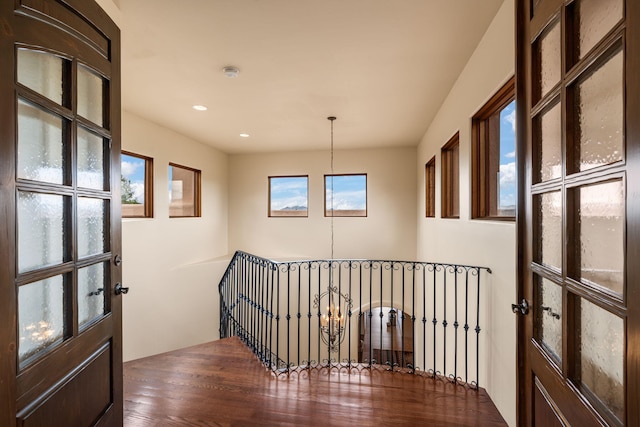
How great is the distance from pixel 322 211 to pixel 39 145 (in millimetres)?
5334

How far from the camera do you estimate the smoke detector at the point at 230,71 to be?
2658mm

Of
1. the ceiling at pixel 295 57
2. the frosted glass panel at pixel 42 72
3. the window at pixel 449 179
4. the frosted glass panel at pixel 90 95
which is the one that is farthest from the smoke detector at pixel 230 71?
the window at pixel 449 179

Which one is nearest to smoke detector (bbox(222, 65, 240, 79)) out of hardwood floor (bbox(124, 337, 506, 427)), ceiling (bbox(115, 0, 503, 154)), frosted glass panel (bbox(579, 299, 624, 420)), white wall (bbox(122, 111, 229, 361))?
ceiling (bbox(115, 0, 503, 154))

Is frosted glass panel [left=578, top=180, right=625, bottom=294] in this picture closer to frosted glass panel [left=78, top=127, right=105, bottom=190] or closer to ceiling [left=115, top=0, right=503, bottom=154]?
ceiling [left=115, top=0, right=503, bottom=154]

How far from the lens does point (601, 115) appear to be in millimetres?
826

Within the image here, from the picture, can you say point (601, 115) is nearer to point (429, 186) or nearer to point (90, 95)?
point (90, 95)

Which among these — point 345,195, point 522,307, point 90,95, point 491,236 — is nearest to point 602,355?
point 522,307

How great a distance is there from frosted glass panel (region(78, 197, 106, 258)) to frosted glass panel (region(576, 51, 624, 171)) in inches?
72.4

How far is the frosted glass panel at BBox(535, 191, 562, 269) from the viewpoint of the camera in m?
1.02

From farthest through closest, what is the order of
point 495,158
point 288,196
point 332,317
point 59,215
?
point 288,196
point 332,317
point 495,158
point 59,215

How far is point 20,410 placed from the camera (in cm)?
Result: 93

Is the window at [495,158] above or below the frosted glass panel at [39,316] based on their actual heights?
above

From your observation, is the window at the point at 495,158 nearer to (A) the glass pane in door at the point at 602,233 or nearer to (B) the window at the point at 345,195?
(A) the glass pane in door at the point at 602,233

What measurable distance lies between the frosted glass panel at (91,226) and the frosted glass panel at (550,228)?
184 cm
